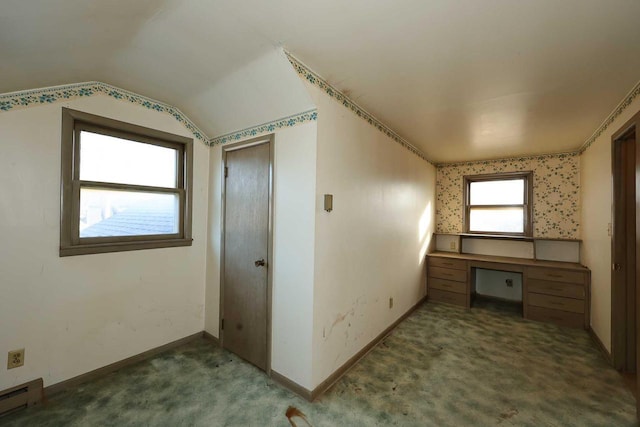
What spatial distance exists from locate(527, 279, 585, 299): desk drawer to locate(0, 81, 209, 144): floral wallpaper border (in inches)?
185

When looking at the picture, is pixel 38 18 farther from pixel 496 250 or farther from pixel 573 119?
pixel 496 250

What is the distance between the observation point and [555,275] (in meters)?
3.34

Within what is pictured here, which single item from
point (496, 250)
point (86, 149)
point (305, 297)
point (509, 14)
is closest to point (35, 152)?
point (86, 149)

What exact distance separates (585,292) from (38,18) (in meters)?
5.27

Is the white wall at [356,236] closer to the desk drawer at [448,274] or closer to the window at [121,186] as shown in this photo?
the desk drawer at [448,274]

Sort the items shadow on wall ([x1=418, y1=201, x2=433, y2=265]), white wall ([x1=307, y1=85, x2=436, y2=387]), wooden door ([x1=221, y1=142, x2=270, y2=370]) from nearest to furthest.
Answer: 1. white wall ([x1=307, y1=85, x2=436, y2=387])
2. wooden door ([x1=221, y1=142, x2=270, y2=370])
3. shadow on wall ([x1=418, y1=201, x2=433, y2=265])

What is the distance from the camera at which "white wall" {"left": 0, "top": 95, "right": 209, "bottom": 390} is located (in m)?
1.74

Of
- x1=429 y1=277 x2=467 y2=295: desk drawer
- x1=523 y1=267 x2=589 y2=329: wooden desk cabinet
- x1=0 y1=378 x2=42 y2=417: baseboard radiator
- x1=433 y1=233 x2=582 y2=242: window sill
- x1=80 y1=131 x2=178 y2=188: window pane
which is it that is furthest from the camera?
x1=429 y1=277 x2=467 y2=295: desk drawer

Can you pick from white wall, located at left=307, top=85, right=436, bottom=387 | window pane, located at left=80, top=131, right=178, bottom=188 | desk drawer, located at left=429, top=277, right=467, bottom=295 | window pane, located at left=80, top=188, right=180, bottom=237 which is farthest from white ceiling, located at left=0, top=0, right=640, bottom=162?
desk drawer, located at left=429, top=277, right=467, bottom=295

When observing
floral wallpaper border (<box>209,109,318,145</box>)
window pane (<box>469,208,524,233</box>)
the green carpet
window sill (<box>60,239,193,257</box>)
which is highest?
floral wallpaper border (<box>209,109,318,145</box>)

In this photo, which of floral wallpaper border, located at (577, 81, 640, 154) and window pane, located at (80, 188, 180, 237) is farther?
window pane, located at (80, 188, 180, 237)

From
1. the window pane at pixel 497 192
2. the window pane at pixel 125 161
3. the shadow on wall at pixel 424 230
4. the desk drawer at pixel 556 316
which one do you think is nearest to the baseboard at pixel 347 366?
the shadow on wall at pixel 424 230

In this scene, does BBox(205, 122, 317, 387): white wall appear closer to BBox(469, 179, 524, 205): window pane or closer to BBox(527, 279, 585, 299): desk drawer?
BBox(527, 279, 585, 299): desk drawer

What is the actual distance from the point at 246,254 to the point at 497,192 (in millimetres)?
4117
